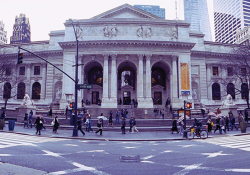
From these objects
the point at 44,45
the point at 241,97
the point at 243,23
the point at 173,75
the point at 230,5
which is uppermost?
the point at 230,5

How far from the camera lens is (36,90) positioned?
48.8 m

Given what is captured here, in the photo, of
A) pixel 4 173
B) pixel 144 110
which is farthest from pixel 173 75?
pixel 4 173

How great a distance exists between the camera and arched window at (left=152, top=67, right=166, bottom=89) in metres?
48.2

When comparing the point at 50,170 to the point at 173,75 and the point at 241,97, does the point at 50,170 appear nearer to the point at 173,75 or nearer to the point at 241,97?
the point at 173,75

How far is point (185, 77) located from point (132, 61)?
11.5m

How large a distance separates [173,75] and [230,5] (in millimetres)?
117836

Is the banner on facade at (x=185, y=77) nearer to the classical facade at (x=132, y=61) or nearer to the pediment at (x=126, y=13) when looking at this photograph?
the classical facade at (x=132, y=61)

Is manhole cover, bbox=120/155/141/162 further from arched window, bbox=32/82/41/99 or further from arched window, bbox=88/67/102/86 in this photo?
arched window, bbox=32/82/41/99

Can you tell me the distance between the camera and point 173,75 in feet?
135

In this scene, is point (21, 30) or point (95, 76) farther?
point (21, 30)

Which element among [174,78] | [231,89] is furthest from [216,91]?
[174,78]

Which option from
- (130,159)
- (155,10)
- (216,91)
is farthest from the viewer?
(155,10)

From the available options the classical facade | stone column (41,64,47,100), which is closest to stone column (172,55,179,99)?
the classical facade

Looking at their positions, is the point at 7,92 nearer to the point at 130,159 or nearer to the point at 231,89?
the point at 130,159
